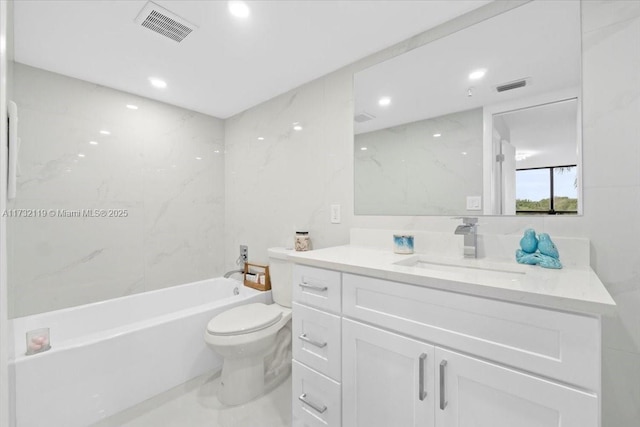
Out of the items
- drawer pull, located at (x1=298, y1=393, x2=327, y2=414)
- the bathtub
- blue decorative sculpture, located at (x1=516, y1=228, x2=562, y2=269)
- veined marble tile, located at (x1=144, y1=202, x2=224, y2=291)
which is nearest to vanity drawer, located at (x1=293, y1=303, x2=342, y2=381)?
drawer pull, located at (x1=298, y1=393, x2=327, y2=414)

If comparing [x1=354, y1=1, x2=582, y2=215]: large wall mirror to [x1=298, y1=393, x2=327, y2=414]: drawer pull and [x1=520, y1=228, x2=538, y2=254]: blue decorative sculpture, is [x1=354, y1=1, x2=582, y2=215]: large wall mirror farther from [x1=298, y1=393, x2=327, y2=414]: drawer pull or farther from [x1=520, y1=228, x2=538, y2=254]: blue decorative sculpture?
[x1=298, y1=393, x2=327, y2=414]: drawer pull

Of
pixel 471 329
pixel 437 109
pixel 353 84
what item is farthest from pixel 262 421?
pixel 353 84

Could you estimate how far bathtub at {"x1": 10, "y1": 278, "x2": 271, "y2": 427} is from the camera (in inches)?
54.5

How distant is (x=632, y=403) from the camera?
3.37ft

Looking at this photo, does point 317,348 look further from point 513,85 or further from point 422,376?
point 513,85

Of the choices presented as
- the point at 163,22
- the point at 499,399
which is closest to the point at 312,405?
the point at 499,399

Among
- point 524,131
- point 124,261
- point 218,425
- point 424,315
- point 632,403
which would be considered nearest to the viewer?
point 424,315

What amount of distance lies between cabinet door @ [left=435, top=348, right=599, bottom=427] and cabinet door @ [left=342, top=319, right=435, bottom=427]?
47 millimetres

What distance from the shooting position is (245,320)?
1.75m

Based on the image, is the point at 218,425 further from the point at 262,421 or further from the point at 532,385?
the point at 532,385

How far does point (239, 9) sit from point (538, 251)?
179 centimetres

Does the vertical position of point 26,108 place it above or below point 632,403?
above

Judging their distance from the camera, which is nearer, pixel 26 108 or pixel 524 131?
pixel 524 131

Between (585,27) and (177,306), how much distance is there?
3183 millimetres
